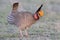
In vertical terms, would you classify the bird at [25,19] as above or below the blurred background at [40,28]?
above

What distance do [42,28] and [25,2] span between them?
2784 mm

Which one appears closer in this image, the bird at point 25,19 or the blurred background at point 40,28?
Answer: the bird at point 25,19

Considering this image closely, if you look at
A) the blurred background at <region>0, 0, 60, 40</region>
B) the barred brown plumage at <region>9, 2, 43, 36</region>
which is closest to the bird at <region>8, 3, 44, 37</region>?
the barred brown plumage at <region>9, 2, 43, 36</region>

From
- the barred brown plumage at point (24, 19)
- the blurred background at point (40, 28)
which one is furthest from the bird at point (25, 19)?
the blurred background at point (40, 28)

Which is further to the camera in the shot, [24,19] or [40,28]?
[40,28]

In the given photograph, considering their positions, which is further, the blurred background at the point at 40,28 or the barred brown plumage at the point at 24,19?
the blurred background at the point at 40,28

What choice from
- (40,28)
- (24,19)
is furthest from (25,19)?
(40,28)

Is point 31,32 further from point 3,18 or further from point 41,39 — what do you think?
point 3,18

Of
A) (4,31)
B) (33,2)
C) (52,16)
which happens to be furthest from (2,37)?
(33,2)

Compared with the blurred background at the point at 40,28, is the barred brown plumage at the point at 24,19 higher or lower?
higher

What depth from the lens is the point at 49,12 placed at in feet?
26.5

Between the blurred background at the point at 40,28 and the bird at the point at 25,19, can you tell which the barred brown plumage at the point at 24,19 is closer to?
the bird at the point at 25,19

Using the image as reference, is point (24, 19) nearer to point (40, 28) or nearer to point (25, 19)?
point (25, 19)

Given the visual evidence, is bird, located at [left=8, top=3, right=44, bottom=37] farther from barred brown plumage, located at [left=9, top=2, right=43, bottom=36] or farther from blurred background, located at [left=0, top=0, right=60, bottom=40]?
blurred background, located at [left=0, top=0, right=60, bottom=40]
